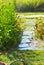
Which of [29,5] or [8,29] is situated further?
[29,5]

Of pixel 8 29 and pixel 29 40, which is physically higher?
pixel 8 29

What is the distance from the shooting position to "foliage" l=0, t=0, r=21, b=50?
619 centimetres

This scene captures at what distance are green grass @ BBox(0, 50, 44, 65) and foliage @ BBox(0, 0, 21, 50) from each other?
268 millimetres

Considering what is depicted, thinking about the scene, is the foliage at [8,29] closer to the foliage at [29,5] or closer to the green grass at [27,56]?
the green grass at [27,56]

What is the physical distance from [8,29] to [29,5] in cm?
463

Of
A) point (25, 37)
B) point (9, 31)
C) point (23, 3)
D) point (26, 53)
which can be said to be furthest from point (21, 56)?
point (23, 3)

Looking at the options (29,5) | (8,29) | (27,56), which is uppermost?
(8,29)

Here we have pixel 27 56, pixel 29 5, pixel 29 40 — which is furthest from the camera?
pixel 29 5

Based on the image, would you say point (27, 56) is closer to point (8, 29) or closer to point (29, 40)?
point (8, 29)

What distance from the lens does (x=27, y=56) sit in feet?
19.8

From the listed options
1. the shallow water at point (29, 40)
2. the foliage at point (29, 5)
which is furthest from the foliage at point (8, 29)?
the foliage at point (29, 5)

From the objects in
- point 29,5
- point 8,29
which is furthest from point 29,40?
point 29,5

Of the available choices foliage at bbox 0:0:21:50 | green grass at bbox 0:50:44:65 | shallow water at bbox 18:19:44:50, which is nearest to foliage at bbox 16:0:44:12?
shallow water at bbox 18:19:44:50

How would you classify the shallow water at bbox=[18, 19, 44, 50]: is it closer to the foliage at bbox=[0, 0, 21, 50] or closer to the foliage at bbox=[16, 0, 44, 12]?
the foliage at bbox=[0, 0, 21, 50]
